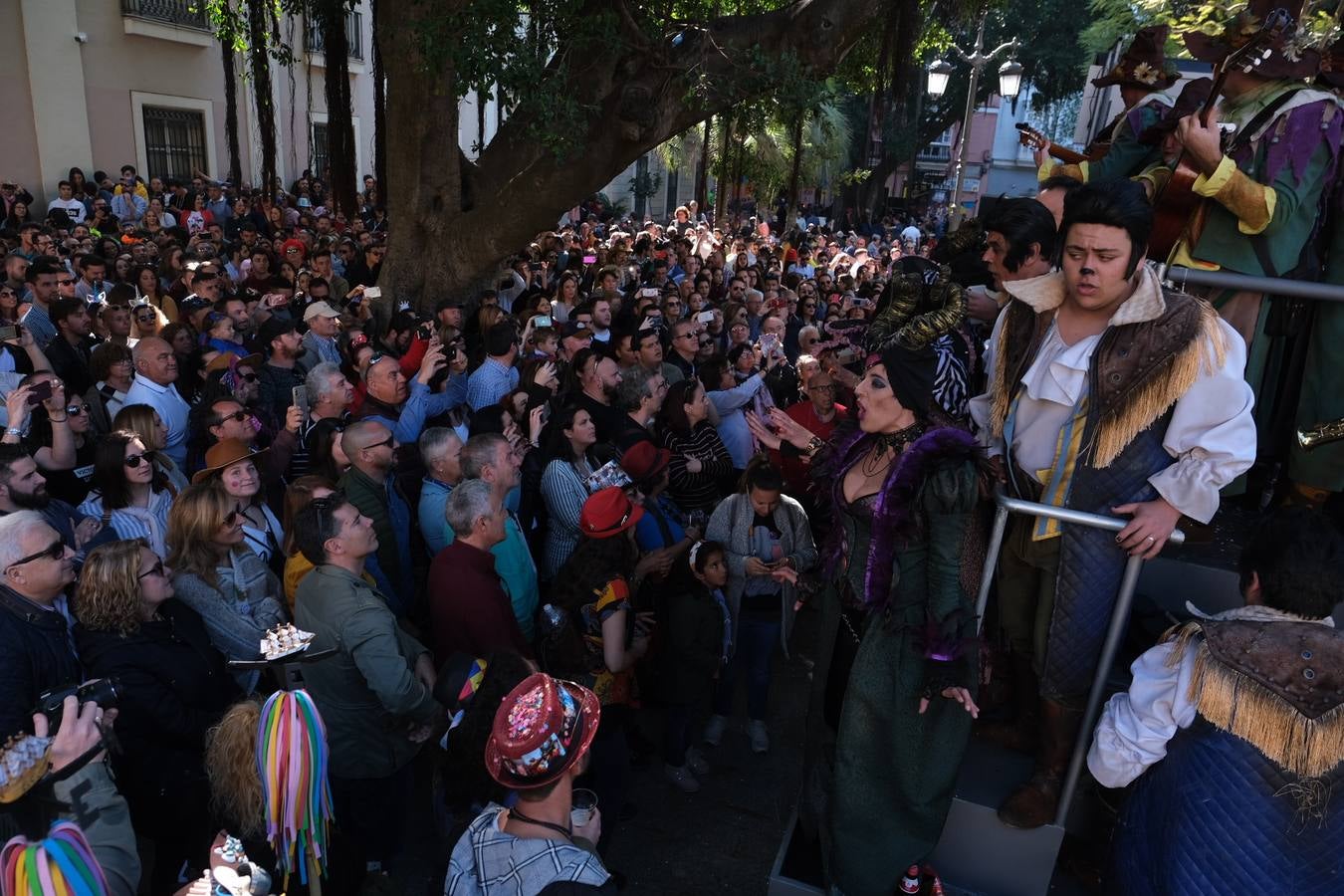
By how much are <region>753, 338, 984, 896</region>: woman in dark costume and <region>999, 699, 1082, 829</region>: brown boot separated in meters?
0.24

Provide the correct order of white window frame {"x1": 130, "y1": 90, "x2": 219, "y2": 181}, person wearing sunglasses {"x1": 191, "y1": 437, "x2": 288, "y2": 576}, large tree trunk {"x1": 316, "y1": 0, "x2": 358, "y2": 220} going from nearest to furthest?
person wearing sunglasses {"x1": 191, "y1": 437, "x2": 288, "y2": 576} → large tree trunk {"x1": 316, "y1": 0, "x2": 358, "y2": 220} → white window frame {"x1": 130, "y1": 90, "x2": 219, "y2": 181}

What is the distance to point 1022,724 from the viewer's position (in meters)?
3.12

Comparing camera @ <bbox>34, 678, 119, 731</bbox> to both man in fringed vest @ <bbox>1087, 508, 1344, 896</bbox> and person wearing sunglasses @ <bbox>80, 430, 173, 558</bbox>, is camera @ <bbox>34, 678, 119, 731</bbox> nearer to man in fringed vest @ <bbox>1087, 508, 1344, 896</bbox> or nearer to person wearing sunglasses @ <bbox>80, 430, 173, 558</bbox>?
person wearing sunglasses @ <bbox>80, 430, 173, 558</bbox>

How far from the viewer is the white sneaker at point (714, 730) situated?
4.98 m

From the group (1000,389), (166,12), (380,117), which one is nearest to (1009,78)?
(380,117)

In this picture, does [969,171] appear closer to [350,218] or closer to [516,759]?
[350,218]

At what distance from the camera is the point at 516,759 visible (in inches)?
91.9

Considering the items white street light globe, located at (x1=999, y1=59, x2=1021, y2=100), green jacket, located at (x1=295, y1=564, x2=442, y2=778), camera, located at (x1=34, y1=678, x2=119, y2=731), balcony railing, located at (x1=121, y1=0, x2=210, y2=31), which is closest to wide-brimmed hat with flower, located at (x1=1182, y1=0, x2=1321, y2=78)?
green jacket, located at (x1=295, y1=564, x2=442, y2=778)

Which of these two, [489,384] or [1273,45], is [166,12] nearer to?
[489,384]

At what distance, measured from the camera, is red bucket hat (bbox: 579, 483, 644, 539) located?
4.11m

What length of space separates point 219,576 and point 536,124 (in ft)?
16.4

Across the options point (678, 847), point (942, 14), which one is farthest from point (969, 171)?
point (678, 847)

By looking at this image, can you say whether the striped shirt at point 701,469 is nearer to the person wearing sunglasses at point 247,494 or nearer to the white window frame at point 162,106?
the person wearing sunglasses at point 247,494

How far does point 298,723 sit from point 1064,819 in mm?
2305
